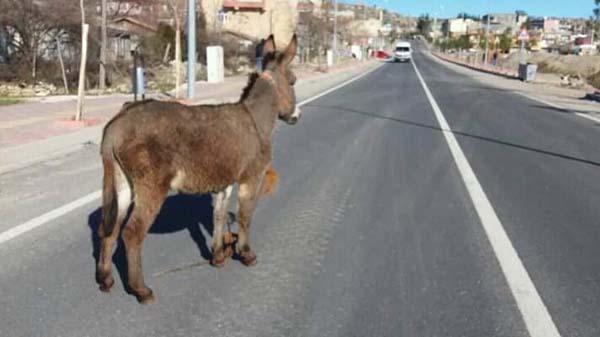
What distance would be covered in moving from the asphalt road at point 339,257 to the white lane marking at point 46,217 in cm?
13

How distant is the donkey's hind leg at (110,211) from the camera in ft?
16.1

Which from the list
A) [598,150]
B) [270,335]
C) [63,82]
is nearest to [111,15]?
[63,82]

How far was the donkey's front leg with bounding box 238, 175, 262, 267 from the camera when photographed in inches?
214

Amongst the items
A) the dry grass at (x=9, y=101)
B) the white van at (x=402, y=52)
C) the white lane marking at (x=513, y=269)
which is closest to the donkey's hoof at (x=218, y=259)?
the white lane marking at (x=513, y=269)

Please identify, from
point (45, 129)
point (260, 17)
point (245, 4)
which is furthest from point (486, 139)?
point (260, 17)

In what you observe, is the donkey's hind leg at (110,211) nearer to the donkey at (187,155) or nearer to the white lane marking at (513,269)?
the donkey at (187,155)

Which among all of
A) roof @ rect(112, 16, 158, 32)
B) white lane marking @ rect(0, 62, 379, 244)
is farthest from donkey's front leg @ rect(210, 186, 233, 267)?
roof @ rect(112, 16, 158, 32)

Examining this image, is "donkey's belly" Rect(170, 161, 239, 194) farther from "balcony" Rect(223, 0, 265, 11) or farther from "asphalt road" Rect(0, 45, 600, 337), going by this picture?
"balcony" Rect(223, 0, 265, 11)

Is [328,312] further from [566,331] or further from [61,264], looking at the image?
[61,264]

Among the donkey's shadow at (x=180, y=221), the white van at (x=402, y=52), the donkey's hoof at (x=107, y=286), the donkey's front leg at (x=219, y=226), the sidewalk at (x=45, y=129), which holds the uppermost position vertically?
the donkey's front leg at (x=219, y=226)

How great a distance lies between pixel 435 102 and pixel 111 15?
19587 millimetres

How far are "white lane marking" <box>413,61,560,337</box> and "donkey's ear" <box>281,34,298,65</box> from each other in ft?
8.14

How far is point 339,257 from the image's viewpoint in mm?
6207

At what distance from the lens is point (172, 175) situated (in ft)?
16.0
